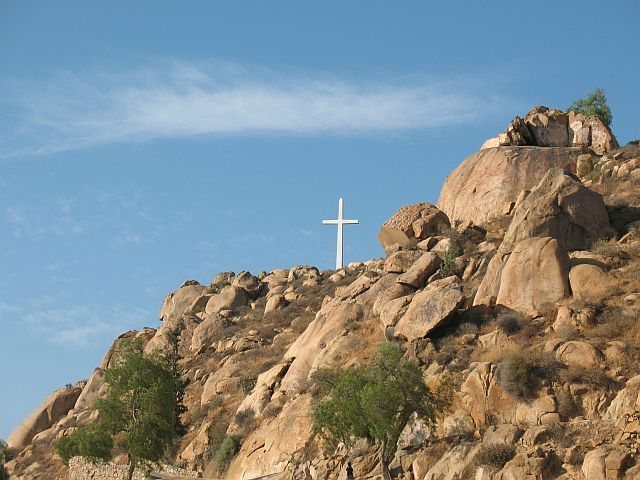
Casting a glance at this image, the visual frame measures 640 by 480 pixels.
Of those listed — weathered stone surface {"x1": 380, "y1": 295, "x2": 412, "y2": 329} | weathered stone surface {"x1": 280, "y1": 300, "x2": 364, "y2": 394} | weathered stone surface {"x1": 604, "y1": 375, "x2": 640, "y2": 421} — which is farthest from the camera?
weathered stone surface {"x1": 280, "y1": 300, "x2": 364, "y2": 394}

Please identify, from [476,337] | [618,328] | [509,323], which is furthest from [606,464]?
[476,337]

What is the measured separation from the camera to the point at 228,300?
72.0 meters

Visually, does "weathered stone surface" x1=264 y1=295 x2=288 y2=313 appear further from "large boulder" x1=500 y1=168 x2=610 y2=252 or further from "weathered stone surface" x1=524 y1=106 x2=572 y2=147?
"large boulder" x1=500 y1=168 x2=610 y2=252

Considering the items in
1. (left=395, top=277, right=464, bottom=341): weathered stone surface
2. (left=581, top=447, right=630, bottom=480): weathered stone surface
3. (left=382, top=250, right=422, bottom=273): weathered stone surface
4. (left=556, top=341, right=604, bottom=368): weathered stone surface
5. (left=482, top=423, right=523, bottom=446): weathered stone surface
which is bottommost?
(left=581, top=447, right=630, bottom=480): weathered stone surface

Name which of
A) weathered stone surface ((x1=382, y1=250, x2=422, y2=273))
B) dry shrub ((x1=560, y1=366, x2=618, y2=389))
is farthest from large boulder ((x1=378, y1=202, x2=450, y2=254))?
dry shrub ((x1=560, y1=366, x2=618, y2=389))

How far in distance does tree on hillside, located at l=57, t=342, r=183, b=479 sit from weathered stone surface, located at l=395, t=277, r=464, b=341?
11.1 m

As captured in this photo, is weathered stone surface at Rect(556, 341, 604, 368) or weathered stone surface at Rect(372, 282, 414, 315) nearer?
weathered stone surface at Rect(556, 341, 604, 368)

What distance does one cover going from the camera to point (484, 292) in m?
44.0

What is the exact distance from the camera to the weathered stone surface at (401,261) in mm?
50812

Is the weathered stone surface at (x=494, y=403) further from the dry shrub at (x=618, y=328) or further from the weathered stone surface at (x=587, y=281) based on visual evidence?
the weathered stone surface at (x=587, y=281)

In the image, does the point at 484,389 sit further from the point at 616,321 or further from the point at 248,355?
the point at 248,355

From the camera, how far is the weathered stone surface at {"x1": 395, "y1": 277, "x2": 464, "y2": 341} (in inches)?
1640

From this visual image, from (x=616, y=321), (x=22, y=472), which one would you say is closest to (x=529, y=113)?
(x=616, y=321)

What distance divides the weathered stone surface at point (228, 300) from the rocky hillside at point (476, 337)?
457 mm
